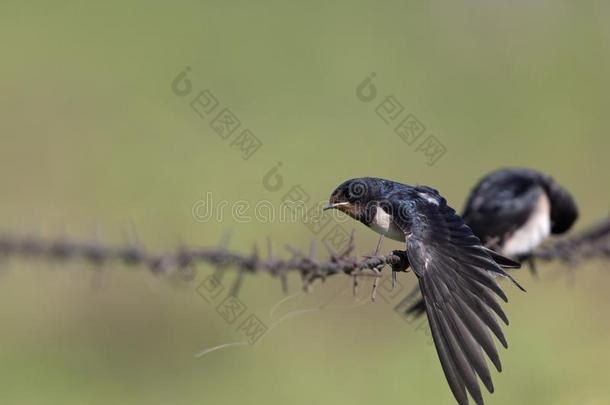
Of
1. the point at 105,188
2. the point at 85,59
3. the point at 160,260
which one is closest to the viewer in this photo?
the point at 160,260

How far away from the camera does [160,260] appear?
2.16 m

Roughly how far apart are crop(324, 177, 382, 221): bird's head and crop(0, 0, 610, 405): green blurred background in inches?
31.8

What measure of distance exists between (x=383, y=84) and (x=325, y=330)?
197 inches

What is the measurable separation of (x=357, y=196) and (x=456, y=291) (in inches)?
29.9

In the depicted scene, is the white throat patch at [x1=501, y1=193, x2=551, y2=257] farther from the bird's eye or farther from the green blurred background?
the bird's eye

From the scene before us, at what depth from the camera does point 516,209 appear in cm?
521

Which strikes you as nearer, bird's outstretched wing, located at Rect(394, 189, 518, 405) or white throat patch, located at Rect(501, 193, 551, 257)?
bird's outstretched wing, located at Rect(394, 189, 518, 405)

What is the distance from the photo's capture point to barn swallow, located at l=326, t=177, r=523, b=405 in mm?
2773

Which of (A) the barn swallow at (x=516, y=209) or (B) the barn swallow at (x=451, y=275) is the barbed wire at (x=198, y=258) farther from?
(A) the barn swallow at (x=516, y=209)

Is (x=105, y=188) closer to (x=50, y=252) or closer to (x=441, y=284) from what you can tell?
(x=441, y=284)

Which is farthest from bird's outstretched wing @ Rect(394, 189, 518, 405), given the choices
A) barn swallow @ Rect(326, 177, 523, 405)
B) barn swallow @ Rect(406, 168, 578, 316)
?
barn swallow @ Rect(406, 168, 578, 316)

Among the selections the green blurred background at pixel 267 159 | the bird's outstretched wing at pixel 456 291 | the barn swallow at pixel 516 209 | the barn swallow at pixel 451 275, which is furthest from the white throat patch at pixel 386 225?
the barn swallow at pixel 516 209

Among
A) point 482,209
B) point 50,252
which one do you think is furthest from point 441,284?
point 482,209

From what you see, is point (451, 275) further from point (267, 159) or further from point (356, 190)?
point (267, 159)
